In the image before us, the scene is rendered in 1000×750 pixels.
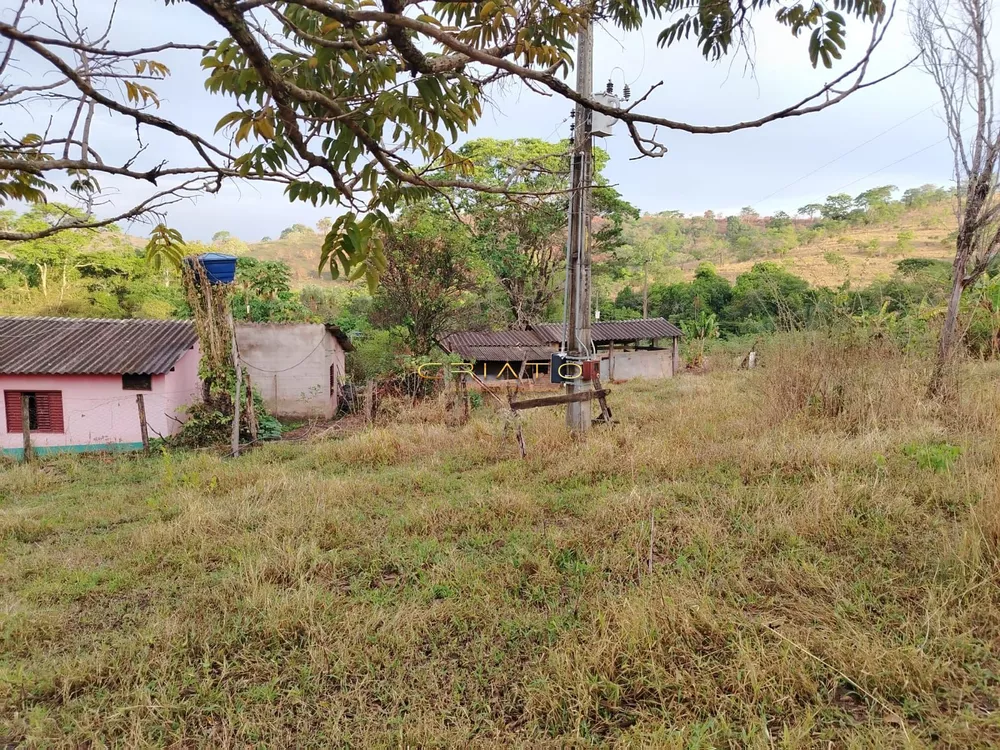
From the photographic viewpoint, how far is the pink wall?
1198cm

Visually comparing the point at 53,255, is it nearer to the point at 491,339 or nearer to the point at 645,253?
the point at 491,339

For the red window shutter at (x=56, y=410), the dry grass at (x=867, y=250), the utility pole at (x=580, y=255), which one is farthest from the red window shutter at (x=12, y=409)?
the dry grass at (x=867, y=250)

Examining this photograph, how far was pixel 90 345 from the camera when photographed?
12680 mm

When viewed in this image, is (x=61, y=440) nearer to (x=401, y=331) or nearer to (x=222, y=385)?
(x=222, y=385)

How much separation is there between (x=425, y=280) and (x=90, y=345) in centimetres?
1043

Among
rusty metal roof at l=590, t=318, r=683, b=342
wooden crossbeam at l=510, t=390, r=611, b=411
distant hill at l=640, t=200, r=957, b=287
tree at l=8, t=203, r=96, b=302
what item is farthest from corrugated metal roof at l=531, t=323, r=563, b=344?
distant hill at l=640, t=200, r=957, b=287

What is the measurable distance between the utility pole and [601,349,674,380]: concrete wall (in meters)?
13.7

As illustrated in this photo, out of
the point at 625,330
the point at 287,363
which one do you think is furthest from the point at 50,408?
the point at 625,330

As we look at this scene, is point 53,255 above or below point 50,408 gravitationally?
above

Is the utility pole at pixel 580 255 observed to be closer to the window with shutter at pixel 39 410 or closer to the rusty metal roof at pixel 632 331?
the window with shutter at pixel 39 410

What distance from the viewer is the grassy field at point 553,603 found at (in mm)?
2402

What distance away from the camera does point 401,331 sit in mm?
20234

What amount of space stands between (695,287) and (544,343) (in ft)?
55.2

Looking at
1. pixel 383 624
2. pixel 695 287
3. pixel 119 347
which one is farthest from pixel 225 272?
pixel 695 287
